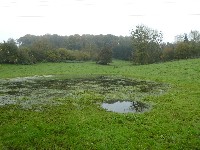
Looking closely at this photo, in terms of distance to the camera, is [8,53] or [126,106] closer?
[126,106]

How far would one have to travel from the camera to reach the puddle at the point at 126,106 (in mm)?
23311

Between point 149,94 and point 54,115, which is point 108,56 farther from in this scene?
point 54,115

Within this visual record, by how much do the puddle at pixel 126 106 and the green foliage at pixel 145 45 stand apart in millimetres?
61210

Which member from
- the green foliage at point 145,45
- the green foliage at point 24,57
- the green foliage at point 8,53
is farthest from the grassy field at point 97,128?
the green foliage at point 145,45

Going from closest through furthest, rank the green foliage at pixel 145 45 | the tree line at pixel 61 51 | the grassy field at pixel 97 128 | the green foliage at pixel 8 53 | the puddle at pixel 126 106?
the grassy field at pixel 97 128
the puddle at pixel 126 106
the green foliage at pixel 8 53
the tree line at pixel 61 51
the green foliage at pixel 145 45

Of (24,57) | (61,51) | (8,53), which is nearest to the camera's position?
(8,53)

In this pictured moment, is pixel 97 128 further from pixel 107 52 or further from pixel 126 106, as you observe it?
pixel 107 52

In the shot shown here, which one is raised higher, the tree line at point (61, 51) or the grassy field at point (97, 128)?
the tree line at point (61, 51)

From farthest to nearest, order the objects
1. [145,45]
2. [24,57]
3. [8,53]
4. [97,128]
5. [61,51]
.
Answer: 1. [61,51]
2. [145,45]
3. [24,57]
4. [8,53]
5. [97,128]

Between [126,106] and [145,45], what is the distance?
214 ft

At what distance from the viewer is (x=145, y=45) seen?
87.7m

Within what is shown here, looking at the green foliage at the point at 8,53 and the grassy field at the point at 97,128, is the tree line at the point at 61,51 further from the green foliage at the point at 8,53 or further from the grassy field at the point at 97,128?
the grassy field at the point at 97,128

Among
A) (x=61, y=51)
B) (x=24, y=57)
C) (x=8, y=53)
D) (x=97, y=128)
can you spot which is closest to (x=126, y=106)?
→ (x=97, y=128)

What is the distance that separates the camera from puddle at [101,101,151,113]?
23.3 m
